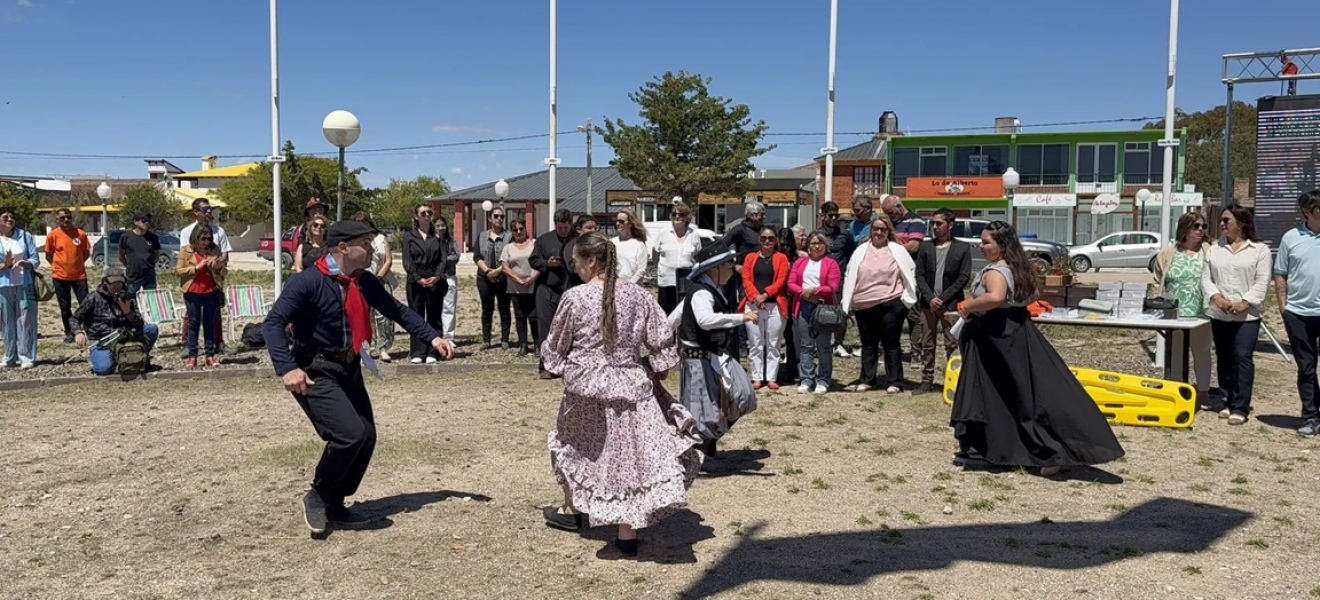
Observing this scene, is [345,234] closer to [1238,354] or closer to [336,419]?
[336,419]

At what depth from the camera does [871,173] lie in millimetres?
55688

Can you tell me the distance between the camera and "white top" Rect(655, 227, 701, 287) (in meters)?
10.7

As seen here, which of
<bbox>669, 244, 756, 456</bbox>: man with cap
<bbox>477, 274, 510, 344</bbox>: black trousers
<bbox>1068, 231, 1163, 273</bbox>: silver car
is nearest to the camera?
<bbox>669, 244, 756, 456</bbox>: man with cap

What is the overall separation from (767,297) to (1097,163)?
1799 inches

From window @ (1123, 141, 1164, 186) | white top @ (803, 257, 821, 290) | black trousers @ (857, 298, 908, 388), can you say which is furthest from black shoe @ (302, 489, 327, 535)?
window @ (1123, 141, 1164, 186)

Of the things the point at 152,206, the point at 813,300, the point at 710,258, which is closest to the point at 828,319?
the point at 813,300

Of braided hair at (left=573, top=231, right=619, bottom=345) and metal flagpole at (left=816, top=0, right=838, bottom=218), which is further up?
metal flagpole at (left=816, top=0, right=838, bottom=218)

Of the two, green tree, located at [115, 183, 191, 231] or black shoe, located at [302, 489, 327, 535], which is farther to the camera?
green tree, located at [115, 183, 191, 231]

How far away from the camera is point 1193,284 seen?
9406 millimetres

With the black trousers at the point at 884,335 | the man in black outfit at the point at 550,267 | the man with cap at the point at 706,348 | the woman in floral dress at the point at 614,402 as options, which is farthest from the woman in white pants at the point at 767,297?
the woman in floral dress at the point at 614,402

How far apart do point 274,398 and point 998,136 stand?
154 ft

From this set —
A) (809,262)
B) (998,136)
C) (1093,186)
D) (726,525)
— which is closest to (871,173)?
(998,136)

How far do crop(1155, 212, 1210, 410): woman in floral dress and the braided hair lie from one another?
20.5 feet

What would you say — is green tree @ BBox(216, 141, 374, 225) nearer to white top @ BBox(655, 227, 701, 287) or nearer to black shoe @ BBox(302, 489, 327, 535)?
white top @ BBox(655, 227, 701, 287)
